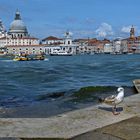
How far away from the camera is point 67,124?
7.11 meters

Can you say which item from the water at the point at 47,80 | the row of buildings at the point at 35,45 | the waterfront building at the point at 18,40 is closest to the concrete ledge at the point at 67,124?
the water at the point at 47,80

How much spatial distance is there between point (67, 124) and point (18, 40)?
179288mm

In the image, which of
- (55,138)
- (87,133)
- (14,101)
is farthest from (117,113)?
(14,101)

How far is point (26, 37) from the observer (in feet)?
616

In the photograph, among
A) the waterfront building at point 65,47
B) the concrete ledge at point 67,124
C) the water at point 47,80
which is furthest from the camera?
the waterfront building at point 65,47

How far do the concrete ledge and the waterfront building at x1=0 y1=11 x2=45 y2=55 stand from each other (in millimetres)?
168859

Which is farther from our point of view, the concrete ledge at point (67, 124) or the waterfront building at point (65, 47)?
the waterfront building at point (65, 47)

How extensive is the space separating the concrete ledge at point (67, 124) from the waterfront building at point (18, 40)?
169 metres

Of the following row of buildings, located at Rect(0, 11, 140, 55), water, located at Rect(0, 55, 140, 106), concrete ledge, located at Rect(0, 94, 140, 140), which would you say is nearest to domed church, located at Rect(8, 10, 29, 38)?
row of buildings, located at Rect(0, 11, 140, 55)

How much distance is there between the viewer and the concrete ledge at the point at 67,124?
631cm

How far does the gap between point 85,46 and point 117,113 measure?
19074 cm

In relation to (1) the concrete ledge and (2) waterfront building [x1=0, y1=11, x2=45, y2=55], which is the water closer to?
(1) the concrete ledge

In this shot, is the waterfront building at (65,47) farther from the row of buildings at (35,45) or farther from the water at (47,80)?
the water at (47,80)

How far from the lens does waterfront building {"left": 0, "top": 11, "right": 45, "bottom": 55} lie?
17764 centimetres
